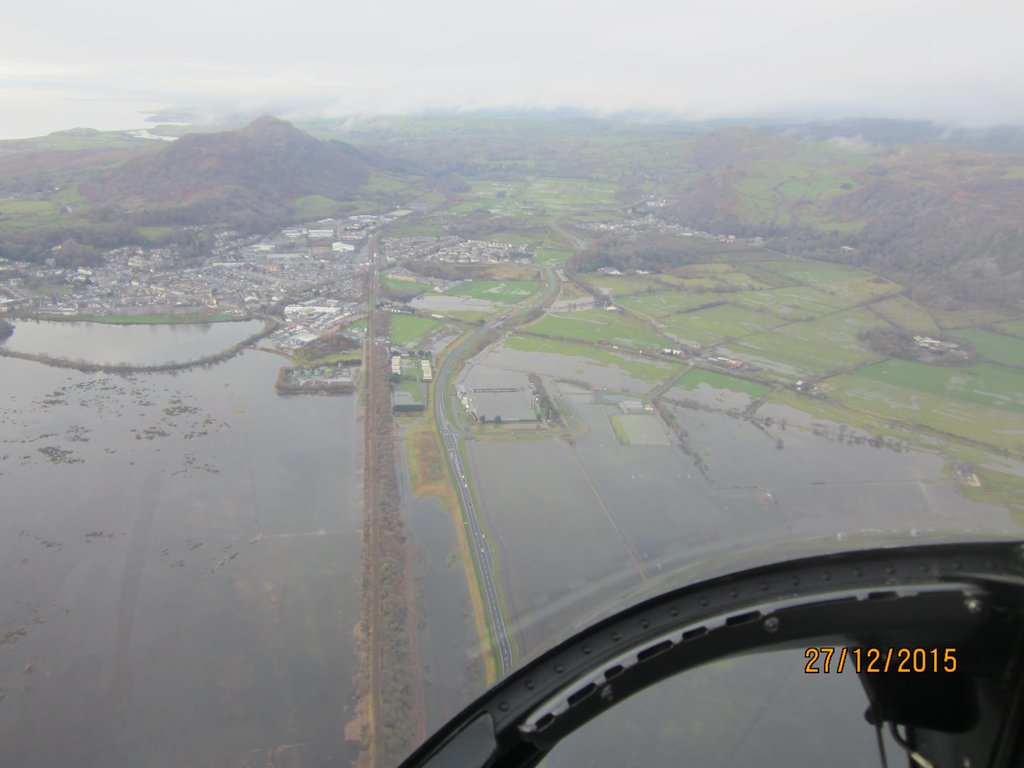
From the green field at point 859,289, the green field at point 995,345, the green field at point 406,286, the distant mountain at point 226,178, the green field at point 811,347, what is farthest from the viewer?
the distant mountain at point 226,178

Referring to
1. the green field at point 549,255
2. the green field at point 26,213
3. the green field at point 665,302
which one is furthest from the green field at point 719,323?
the green field at point 26,213

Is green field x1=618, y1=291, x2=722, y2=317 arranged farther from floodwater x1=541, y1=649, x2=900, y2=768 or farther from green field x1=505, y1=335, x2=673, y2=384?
floodwater x1=541, y1=649, x2=900, y2=768

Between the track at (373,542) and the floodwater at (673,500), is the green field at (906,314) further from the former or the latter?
the track at (373,542)

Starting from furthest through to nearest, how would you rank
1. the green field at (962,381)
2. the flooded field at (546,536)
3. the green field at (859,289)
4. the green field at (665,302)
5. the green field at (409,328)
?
the green field at (859,289) → the green field at (665,302) → the green field at (409,328) → the green field at (962,381) → the flooded field at (546,536)

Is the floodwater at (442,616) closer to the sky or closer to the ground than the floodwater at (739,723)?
closer to the ground

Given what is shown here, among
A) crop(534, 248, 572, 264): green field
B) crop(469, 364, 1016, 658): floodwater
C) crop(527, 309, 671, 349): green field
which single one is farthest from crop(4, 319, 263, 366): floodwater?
crop(534, 248, 572, 264): green field
